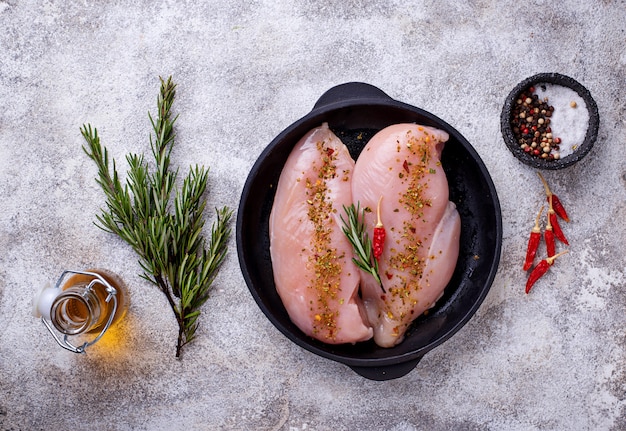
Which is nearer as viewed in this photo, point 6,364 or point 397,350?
point 397,350

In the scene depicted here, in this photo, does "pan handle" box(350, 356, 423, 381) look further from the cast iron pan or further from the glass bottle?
the glass bottle

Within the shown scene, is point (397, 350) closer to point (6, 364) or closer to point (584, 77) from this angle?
point (584, 77)

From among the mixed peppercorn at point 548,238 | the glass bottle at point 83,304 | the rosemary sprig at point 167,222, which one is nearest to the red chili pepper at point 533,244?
the mixed peppercorn at point 548,238

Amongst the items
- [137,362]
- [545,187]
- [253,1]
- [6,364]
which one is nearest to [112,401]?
[137,362]

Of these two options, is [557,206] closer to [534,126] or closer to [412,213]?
[534,126]

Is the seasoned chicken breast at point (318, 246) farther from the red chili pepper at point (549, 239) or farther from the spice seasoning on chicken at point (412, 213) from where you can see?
the red chili pepper at point (549, 239)

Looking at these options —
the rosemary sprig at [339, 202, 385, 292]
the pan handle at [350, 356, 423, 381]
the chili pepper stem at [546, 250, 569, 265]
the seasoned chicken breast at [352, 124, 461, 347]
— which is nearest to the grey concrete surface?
the chili pepper stem at [546, 250, 569, 265]
